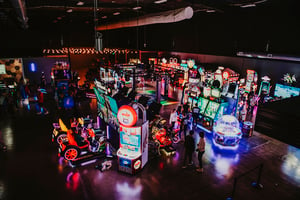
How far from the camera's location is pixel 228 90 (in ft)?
39.4

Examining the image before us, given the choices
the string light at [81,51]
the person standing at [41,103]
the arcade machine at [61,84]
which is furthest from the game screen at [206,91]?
the string light at [81,51]

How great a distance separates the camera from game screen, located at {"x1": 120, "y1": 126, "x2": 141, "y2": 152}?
6.32 m

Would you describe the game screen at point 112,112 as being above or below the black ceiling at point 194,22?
below

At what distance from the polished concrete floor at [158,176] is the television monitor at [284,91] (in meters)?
5.11

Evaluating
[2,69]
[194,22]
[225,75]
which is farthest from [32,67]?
[225,75]

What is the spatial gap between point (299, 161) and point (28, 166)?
31.4 ft

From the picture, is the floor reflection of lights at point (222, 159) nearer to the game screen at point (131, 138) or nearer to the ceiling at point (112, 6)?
the game screen at point (131, 138)

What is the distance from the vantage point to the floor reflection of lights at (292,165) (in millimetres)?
6801

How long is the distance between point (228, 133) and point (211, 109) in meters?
1.95

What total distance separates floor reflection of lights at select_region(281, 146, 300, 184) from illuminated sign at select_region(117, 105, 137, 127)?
211 inches

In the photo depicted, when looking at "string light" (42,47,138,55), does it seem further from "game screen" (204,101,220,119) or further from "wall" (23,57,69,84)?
"game screen" (204,101,220,119)

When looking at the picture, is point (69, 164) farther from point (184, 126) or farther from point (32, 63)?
point (32, 63)

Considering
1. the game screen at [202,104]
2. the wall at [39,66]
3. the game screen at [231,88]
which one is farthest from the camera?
the wall at [39,66]

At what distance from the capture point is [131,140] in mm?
6469
